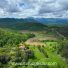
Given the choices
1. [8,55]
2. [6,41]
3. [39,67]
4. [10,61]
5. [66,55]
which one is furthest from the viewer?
[6,41]

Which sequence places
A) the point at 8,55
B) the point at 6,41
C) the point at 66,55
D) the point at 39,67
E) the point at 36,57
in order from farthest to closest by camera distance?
the point at 6,41
the point at 66,55
the point at 36,57
the point at 8,55
the point at 39,67

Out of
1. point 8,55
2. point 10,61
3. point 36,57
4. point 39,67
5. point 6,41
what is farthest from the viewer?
point 6,41

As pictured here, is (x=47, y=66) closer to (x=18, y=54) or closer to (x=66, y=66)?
(x=66, y=66)

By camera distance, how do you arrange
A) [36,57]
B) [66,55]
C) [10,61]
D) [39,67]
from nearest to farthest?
[39,67] → [10,61] → [36,57] → [66,55]

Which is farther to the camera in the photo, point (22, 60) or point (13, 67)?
point (22, 60)

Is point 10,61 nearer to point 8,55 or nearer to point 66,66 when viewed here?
point 8,55

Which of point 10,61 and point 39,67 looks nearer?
point 39,67

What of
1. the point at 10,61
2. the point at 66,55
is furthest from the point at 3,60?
the point at 66,55

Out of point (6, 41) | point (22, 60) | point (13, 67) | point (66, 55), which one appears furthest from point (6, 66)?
point (6, 41)
